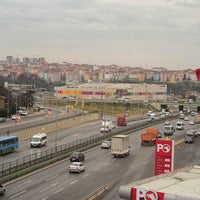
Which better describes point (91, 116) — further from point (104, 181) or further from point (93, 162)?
point (104, 181)

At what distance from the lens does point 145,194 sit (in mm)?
15391

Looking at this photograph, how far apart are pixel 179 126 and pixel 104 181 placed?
171ft

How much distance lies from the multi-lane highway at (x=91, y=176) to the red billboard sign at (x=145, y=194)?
1496 cm

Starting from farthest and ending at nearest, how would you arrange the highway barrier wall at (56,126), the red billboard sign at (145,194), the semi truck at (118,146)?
the highway barrier wall at (56,126) < the semi truck at (118,146) < the red billboard sign at (145,194)

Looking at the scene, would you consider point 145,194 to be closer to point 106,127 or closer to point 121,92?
point 106,127

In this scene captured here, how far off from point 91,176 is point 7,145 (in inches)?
580

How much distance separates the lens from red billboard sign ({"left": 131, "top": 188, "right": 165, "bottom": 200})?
15.2m

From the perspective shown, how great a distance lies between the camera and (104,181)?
3628 centimetres

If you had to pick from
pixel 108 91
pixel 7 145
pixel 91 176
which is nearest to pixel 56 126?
pixel 7 145

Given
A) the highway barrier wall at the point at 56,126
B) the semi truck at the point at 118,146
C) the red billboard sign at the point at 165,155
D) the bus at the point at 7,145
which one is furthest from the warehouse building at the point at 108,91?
the red billboard sign at the point at 165,155

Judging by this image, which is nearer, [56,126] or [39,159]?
[39,159]

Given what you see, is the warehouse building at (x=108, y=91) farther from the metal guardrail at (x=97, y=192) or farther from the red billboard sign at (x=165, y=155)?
the red billboard sign at (x=165, y=155)

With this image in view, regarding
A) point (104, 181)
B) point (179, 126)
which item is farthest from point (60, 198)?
point (179, 126)

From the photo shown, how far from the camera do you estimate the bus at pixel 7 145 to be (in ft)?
160
